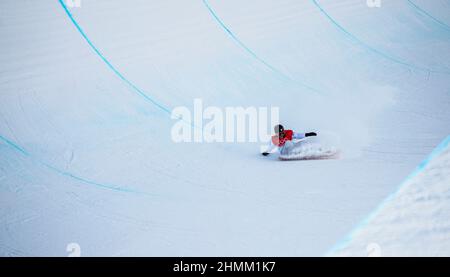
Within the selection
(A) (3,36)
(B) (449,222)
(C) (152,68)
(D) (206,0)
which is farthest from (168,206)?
(D) (206,0)

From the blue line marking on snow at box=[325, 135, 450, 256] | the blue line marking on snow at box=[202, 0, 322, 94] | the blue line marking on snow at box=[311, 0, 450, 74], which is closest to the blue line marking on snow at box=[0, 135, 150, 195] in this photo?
the blue line marking on snow at box=[325, 135, 450, 256]

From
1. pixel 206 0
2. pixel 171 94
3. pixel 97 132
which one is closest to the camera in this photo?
pixel 97 132

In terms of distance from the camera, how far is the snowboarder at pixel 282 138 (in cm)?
193

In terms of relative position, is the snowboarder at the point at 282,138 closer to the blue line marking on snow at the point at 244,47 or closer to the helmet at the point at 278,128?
the helmet at the point at 278,128

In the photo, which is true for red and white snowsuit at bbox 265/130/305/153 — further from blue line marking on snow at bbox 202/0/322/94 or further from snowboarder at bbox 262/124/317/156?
blue line marking on snow at bbox 202/0/322/94

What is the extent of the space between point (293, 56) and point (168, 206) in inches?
64.8

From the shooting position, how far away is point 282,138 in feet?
6.37

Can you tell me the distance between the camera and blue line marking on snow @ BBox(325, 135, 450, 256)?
Answer: 135cm

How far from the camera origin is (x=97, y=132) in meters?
2.14

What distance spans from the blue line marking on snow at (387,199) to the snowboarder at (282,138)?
0.42 m

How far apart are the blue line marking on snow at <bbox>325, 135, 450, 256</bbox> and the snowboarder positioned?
423 mm

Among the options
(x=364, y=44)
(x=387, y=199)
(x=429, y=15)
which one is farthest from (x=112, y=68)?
(x=429, y=15)
